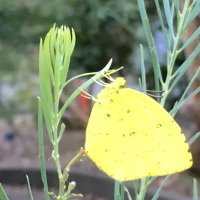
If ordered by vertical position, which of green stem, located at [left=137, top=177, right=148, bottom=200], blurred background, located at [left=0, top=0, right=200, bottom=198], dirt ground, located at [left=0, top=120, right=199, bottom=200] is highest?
green stem, located at [left=137, top=177, right=148, bottom=200]

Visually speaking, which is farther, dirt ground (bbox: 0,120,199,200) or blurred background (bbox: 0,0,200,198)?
dirt ground (bbox: 0,120,199,200)

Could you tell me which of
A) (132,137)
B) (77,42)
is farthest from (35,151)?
(132,137)

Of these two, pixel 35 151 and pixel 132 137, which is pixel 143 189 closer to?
pixel 132 137

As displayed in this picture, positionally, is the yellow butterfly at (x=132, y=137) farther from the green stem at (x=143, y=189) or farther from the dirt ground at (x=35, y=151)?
the dirt ground at (x=35, y=151)

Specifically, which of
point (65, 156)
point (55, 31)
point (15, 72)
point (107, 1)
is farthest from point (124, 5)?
point (65, 156)

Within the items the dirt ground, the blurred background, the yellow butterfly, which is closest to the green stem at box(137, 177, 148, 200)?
the yellow butterfly

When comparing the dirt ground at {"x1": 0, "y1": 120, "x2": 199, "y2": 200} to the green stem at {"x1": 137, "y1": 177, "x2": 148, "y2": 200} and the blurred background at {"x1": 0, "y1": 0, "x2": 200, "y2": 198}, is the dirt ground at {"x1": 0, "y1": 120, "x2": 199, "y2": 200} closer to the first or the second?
the blurred background at {"x1": 0, "y1": 0, "x2": 200, "y2": 198}
